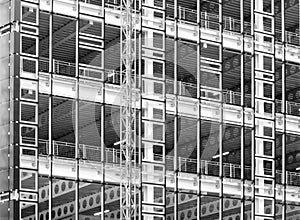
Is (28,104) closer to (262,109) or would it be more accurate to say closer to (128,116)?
(128,116)

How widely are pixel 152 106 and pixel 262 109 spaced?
7.98 meters

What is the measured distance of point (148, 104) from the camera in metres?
65.6

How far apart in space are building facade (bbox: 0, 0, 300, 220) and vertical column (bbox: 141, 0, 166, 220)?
6 centimetres

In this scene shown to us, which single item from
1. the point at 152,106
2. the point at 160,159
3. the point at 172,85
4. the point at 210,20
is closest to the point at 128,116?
the point at 152,106

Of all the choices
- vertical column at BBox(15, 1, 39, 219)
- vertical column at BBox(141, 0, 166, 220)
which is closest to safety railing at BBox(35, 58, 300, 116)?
vertical column at BBox(141, 0, 166, 220)

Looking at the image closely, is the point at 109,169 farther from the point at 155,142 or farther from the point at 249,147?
the point at 249,147

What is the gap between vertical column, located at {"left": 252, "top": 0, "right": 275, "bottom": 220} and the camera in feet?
226

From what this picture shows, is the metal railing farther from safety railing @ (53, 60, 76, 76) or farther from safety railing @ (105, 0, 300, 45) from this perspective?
safety railing @ (105, 0, 300, 45)

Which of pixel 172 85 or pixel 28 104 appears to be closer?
pixel 28 104

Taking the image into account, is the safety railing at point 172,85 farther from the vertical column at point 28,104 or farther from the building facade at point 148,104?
the vertical column at point 28,104

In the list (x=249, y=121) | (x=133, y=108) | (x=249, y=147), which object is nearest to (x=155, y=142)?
(x=133, y=108)

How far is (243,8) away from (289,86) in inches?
357

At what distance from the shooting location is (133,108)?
64750 mm

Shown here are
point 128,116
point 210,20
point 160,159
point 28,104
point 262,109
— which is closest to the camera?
point 28,104
